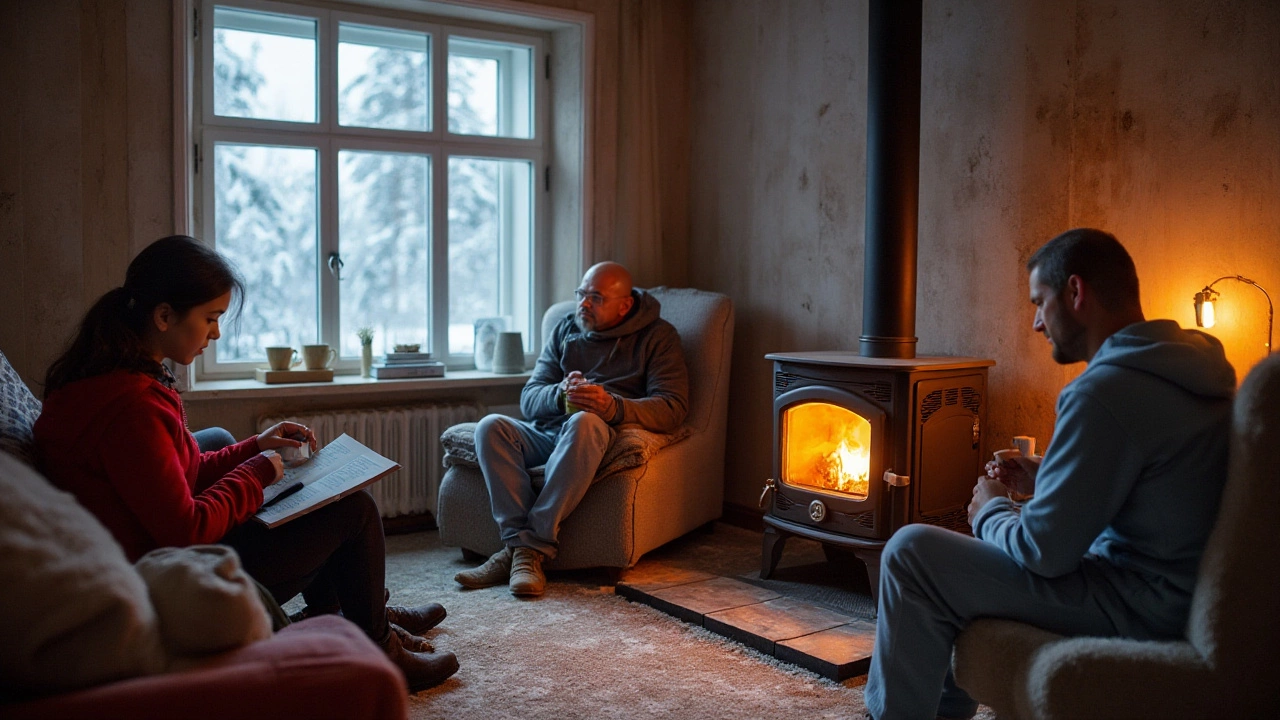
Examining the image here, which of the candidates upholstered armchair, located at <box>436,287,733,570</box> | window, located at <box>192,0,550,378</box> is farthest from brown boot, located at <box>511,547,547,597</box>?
window, located at <box>192,0,550,378</box>

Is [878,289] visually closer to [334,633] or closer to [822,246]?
[822,246]

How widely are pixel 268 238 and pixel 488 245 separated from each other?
959 millimetres

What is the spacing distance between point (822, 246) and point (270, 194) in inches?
87.6

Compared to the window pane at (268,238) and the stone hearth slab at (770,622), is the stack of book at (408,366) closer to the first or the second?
the window pane at (268,238)

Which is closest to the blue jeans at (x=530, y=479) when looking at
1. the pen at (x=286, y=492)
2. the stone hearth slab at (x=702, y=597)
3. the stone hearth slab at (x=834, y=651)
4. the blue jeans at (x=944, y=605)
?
the stone hearth slab at (x=702, y=597)

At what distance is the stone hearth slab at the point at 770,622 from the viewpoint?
9.27 feet

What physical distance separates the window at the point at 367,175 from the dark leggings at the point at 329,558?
191 cm

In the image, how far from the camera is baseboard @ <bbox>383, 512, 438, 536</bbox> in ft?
13.6

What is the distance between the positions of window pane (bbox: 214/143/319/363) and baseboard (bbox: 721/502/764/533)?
6.26ft

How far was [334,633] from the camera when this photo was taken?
1294 millimetres

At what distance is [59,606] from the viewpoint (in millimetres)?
1058

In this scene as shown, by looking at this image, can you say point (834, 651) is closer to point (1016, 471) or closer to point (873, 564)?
point (873, 564)

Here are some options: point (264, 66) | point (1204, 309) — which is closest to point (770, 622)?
point (1204, 309)

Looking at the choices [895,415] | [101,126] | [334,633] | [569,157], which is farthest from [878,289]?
[101,126]
